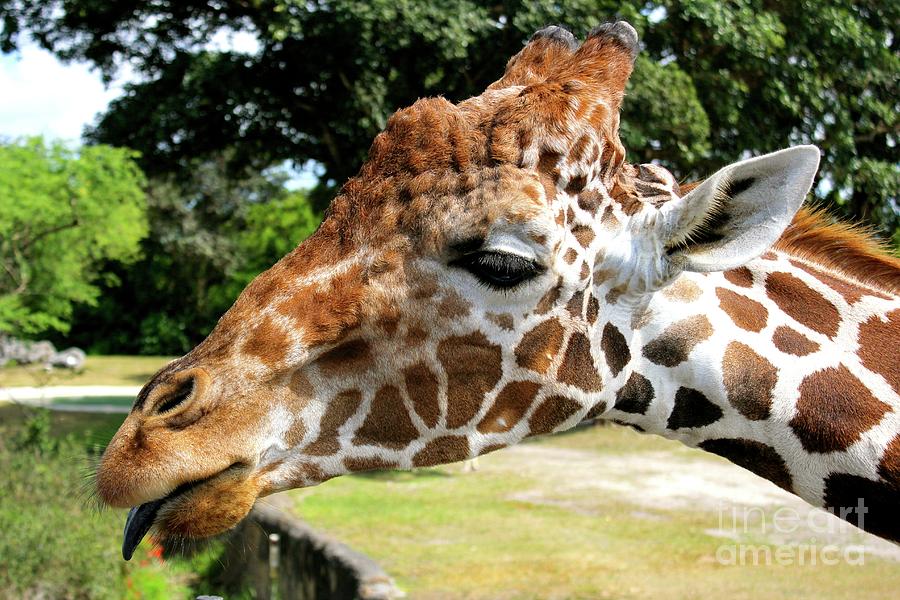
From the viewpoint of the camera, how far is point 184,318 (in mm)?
42344

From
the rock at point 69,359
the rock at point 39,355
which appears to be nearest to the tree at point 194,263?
the rock at point 69,359

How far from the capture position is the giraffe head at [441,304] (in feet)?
6.87

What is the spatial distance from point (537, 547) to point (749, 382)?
24.7 ft

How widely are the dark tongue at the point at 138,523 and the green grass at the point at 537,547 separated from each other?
5895mm

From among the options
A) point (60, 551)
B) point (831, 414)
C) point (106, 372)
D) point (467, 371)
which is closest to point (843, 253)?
point (831, 414)

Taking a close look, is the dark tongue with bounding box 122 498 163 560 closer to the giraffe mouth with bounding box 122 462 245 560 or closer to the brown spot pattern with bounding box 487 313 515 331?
the giraffe mouth with bounding box 122 462 245 560

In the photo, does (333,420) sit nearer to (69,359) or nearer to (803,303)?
(803,303)

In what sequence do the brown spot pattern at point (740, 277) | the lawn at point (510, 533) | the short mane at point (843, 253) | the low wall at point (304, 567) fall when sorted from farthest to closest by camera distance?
the lawn at point (510, 533), the low wall at point (304, 567), the short mane at point (843, 253), the brown spot pattern at point (740, 277)

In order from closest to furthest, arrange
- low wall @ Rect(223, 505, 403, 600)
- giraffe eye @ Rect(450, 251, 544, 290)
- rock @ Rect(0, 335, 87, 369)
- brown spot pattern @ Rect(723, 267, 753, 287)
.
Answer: giraffe eye @ Rect(450, 251, 544, 290)
brown spot pattern @ Rect(723, 267, 753, 287)
low wall @ Rect(223, 505, 403, 600)
rock @ Rect(0, 335, 87, 369)

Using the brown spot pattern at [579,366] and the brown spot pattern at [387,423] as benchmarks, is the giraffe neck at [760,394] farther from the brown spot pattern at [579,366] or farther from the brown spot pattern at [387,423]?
the brown spot pattern at [387,423]

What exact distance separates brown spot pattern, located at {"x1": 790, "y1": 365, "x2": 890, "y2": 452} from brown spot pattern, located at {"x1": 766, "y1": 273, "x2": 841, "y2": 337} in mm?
194

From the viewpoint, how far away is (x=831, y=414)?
2.37 meters

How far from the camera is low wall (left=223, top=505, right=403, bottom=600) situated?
21.0 ft

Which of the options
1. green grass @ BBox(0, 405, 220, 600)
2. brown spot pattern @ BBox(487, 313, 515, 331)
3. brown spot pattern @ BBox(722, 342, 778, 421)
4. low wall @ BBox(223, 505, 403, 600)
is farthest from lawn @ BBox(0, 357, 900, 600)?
brown spot pattern @ BBox(722, 342, 778, 421)
